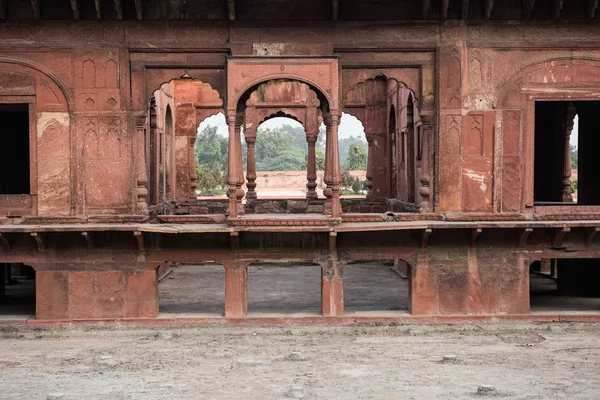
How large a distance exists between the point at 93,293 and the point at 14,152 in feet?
22.1

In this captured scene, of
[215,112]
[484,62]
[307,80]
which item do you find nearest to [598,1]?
[484,62]

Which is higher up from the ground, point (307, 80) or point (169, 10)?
point (169, 10)

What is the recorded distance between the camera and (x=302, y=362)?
430 inches

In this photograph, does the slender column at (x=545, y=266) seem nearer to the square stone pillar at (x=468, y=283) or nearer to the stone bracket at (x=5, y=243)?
the square stone pillar at (x=468, y=283)

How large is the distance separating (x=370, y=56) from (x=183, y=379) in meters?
5.96

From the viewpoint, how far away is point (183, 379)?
32.9 feet

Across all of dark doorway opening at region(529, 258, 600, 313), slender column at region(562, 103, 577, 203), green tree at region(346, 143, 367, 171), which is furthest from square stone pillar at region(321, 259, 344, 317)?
green tree at region(346, 143, 367, 171)

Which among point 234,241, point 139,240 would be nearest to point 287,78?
point 234,241

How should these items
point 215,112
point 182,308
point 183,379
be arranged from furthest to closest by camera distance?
point 215,112, point 182,308, point 183,379

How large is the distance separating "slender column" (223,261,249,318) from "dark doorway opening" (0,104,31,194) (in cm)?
695

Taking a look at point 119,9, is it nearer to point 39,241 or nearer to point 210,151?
point 39,241

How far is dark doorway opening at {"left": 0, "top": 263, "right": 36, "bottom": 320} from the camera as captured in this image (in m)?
13.9

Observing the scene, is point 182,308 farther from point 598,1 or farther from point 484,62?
point 598,1

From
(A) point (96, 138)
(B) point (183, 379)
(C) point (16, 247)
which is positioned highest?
(A) point (96, 138)
